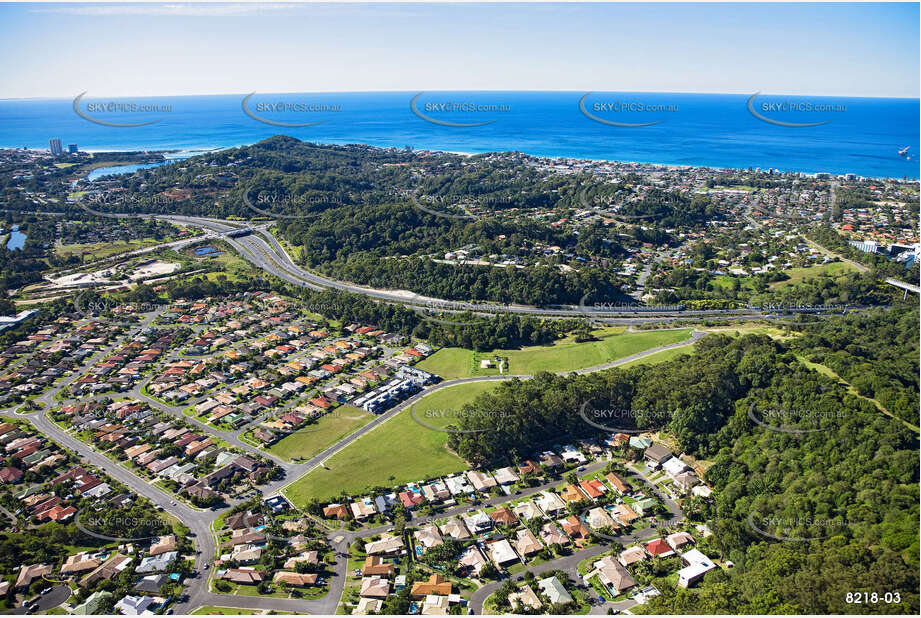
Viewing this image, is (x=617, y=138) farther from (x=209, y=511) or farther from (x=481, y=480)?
(x=209, y=511)

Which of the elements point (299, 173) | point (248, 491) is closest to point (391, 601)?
point (248, 491)

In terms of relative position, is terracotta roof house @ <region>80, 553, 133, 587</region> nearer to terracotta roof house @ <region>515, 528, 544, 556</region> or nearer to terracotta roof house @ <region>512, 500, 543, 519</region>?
terracotta roof house @ <region>515, 528, 544, 556</region>

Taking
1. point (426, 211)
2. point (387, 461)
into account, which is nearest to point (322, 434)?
point (387, 461)

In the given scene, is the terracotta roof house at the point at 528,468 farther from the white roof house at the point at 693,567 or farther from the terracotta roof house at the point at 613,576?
the white roof house at the point at 693,567

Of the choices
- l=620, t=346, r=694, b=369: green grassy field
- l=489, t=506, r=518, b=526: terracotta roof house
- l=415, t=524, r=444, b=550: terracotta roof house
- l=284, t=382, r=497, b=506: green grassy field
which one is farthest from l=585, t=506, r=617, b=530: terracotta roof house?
l=620, t=346, r=694, b=369: green grassy field

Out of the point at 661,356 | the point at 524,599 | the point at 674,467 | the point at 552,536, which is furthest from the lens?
the point at 661,356

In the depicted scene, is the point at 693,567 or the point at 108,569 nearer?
the point at 108,569
